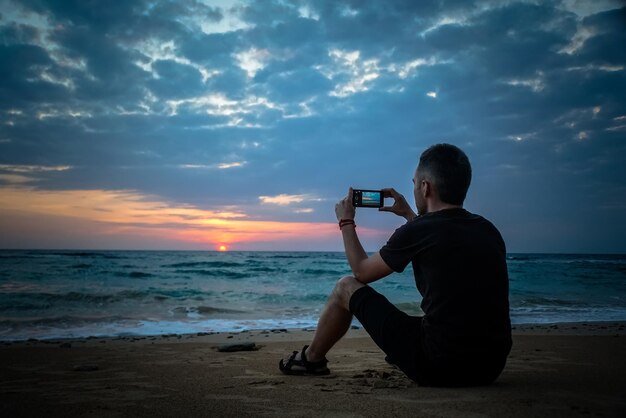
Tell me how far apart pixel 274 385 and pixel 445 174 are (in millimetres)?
1926

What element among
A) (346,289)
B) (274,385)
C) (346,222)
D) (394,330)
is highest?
(346,222)

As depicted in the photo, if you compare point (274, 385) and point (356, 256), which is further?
point (274, 385)

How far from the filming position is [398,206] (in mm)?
3465

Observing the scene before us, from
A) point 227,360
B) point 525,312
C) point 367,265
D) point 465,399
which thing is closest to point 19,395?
point 227,360

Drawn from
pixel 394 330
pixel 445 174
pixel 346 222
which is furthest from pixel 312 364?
pixel 445 174

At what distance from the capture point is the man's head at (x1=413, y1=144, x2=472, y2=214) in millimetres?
2670

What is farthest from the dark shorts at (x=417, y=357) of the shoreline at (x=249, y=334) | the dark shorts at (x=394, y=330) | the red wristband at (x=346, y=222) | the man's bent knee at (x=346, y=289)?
the shoreline at (x=249, y=334)

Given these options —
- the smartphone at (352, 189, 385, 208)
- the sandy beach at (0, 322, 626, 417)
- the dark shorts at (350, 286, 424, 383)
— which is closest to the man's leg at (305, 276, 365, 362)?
the dark shorts at (350, 286, 424, 383)

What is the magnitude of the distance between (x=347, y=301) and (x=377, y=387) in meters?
0.61

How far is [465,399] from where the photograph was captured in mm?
2447

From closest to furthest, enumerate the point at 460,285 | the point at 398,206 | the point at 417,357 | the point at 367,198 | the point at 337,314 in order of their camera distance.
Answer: the point at 460,285 < the point at 417,357 < the point at 337,314 < the point at 367,198 < the point at 398,206

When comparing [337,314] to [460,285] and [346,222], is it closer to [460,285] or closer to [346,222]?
[346,222]

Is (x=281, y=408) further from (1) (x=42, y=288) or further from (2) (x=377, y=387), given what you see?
(1) (x=42, y=288)

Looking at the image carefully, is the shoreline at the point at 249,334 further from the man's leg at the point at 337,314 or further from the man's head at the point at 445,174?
the man's head at the point at 445,174
